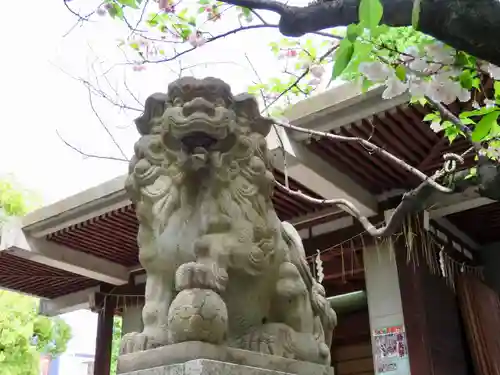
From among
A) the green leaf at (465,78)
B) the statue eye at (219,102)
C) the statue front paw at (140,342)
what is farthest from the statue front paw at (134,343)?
the green leaf at (465,78)

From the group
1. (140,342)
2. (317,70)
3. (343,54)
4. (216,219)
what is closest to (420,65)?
(343,54)

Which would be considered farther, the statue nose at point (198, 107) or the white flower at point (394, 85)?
the statue nose at point (198, 107)

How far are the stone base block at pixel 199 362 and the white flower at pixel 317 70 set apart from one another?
2.41m

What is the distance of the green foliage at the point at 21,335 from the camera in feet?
38.3

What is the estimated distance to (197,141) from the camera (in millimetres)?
2906

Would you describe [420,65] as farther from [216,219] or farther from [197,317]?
[197,317]

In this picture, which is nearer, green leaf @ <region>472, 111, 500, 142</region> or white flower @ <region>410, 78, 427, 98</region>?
green leaf @ <region>472, 111, 500, 142</region>

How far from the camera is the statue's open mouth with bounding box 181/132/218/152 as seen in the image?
288 centimetres

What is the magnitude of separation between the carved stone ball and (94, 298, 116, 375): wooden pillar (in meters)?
7.21

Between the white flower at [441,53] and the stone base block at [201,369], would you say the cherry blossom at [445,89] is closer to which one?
the white flower at [441,53]

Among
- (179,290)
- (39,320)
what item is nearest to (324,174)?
(179,290)

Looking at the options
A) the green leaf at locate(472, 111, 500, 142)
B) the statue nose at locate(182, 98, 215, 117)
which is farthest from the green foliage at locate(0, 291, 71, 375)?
the green leaf at locate(472, 111, 500, 142)

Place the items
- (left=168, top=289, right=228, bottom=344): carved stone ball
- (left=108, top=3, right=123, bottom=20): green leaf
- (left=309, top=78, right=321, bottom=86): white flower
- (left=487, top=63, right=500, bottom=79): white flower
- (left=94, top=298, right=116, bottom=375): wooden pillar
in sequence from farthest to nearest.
Result: (left=94, top=298, right=116, bottom=375): wooden pillar → (left=309, top=78, right=321, bottom=86): white flower → (left=108, top=3, right=123, bottom=20): green leaf → (left=168, top=289, right=228, bottom=344): carved stone ball → (left=487, top=63, right=500, bottom=79): white flower

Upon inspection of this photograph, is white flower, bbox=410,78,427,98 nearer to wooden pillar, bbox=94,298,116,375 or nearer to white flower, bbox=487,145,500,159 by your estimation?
white flower, bbox=487,145,500,159
